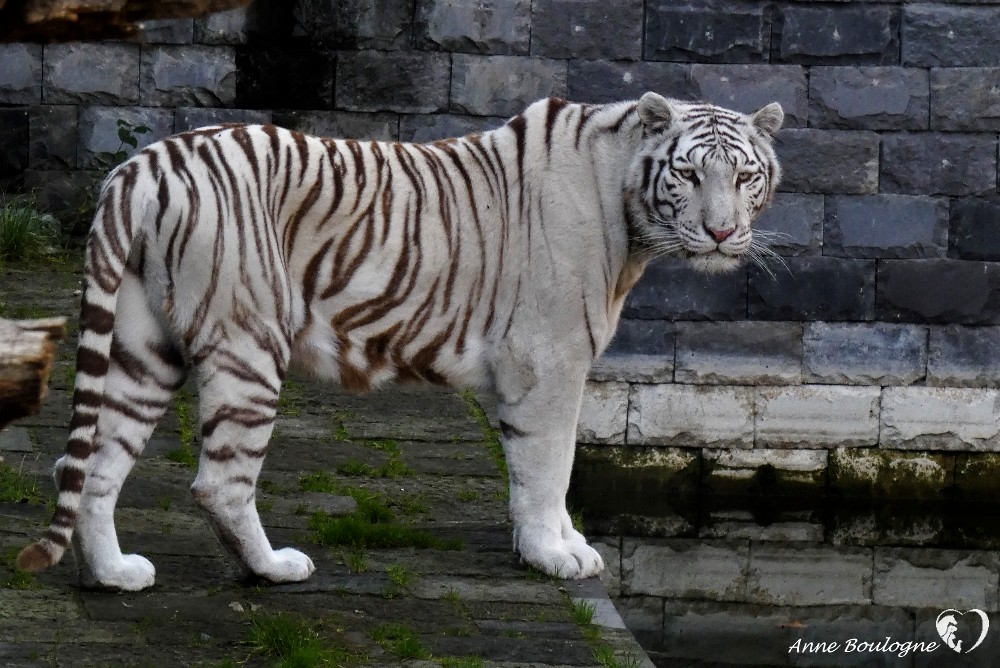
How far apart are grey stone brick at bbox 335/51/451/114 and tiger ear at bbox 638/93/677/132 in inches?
123

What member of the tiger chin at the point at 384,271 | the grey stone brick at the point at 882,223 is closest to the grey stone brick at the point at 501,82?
the grey stone brick at the point at 882,223

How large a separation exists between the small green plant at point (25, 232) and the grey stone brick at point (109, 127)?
0.38 m

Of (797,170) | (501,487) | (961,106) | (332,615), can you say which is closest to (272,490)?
(501,487)

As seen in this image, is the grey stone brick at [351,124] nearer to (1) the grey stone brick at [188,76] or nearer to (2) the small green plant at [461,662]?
(1) the grey stone brick at [188,76]

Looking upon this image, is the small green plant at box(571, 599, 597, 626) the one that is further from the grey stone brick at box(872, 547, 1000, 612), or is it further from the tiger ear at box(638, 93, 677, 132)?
the grey stone brick at box(872, 547, 1000, 612)

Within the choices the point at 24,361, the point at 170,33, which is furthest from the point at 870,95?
the point at 24,361

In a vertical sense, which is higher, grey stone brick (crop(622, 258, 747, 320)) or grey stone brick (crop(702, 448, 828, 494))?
grey stone brick (crop(622, 258, 747, 320))

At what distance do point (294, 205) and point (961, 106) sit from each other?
4.43 meters

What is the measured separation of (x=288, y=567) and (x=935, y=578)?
3505mm

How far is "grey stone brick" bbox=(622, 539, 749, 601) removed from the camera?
6.46 m

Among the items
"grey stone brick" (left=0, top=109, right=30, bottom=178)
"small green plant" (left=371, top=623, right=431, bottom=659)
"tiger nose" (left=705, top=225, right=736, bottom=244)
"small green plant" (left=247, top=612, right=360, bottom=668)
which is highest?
"tiger nose" (left=705, top=225, right=736, bottom=244)

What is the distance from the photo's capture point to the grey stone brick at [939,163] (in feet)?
25.3

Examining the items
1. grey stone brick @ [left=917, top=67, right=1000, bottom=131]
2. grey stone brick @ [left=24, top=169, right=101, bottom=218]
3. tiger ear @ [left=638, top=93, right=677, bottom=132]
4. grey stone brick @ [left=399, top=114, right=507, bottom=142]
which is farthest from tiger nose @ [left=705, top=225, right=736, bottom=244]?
grey stone brick @ [left=24, top=169, right=101, bottom=218]

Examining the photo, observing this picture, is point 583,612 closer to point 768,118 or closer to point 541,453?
point 541,453
